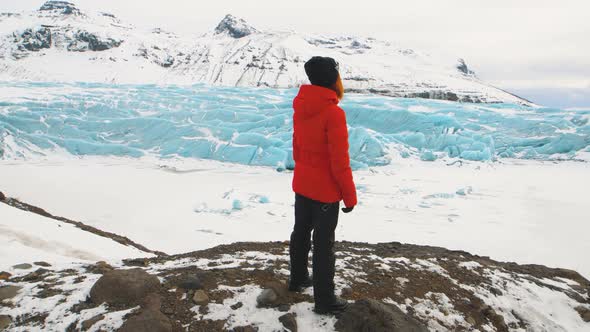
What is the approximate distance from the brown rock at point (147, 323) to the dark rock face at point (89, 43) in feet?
305

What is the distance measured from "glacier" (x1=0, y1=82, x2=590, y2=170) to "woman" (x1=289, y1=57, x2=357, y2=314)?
10.1 meters

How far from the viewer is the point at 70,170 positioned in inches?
478

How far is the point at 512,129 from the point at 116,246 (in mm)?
17481

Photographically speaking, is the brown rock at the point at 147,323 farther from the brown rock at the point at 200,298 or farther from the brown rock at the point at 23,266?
the brown rock at the point at 23,266

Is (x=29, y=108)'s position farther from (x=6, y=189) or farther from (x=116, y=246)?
(x=116, y=246)

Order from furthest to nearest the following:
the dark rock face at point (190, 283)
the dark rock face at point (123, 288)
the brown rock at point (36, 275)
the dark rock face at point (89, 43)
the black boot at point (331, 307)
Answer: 1. the dark rock face at point (89, 43)
2. the brown rock at point (36, 275)
3. the dark rock face at point (190, 283)
4. the dark rock face at point (123, 288)
5. the black boot at point (331, 307)

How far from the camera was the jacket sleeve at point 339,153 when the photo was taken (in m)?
2.40

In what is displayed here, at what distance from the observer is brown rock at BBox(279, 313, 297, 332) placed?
248 centimetres

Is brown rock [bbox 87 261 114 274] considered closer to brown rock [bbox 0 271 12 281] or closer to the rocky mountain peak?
brown rock [bbox 0 271 12 281]

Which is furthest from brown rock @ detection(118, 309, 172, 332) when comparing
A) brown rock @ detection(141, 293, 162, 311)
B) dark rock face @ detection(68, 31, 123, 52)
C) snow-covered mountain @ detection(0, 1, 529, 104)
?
dark rock face @ detection(68, 31, 123, 52)

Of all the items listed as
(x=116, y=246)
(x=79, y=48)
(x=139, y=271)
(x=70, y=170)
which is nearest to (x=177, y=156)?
(x=70, y=170)

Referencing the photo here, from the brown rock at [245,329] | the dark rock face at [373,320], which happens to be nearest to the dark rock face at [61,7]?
the brown rock at [245,329]

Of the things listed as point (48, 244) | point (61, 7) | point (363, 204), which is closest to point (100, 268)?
point (48, 244)

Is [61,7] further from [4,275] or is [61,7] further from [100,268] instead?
[100,268]
